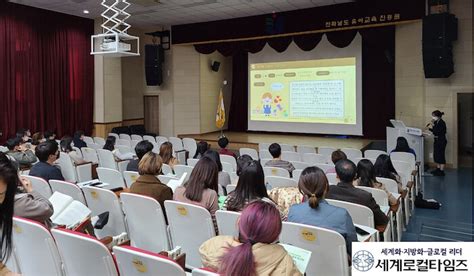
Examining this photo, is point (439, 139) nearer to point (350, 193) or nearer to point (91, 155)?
point (350, 193)

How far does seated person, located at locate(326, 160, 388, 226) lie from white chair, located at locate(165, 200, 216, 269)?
1123 millimetres

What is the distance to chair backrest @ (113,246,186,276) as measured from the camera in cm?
167

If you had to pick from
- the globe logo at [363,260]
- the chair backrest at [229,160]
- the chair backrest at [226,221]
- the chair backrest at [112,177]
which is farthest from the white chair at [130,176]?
the globe logo at [363,260]

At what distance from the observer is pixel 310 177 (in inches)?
104

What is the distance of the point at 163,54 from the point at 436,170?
27.6 feet

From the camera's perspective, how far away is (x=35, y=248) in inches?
92.8

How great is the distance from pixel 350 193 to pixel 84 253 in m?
2.09

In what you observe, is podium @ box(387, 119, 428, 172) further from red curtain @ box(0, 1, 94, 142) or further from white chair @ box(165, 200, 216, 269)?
red curtain @ box(0, 1, 94, 142)

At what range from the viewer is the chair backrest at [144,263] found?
1674mm

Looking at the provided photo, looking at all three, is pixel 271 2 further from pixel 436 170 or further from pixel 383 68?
pixel 436 170

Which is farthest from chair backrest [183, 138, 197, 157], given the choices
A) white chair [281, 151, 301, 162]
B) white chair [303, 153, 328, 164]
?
white chair [303, 153, 328, 164]

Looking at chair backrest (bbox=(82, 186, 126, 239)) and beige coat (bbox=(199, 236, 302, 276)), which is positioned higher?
beige coat (bbox=(199, 236, 302, 276))

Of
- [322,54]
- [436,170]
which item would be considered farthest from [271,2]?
[436,170]

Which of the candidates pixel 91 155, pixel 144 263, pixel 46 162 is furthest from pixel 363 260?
pixel 91 155
